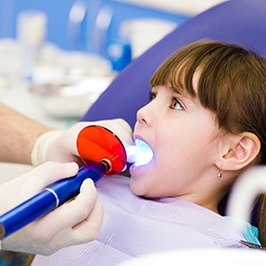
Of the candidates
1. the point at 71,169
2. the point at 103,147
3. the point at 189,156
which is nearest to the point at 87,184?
the point at 71,169

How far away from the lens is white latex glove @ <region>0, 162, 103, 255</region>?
0.82m

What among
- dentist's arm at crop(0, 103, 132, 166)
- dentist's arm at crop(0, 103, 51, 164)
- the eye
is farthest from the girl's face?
dentist's arm at crop(0, 103, 51, 164)

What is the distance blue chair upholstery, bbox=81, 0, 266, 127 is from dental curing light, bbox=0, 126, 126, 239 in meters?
0.25

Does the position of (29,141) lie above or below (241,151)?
below

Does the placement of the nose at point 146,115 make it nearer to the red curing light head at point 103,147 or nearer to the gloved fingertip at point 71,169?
the red curing light head at point 103,147

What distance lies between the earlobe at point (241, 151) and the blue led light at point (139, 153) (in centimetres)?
14

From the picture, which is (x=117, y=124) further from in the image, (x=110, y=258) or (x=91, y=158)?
(x=110, y=258)

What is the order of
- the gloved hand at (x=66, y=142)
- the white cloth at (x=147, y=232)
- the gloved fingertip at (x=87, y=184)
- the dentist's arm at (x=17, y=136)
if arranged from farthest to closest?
the dentist's arm at (x=17, y=136), the gloved hand at (x=66, y=142), the white cloth at (x=147, y=232), the gloved fingertip at (x=87, y=184)

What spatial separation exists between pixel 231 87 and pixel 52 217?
1.32ft

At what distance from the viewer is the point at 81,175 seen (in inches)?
36.5

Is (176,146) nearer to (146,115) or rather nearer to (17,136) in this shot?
(146,115)

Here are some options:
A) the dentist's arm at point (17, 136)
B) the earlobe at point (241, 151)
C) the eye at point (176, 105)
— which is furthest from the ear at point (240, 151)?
the dentist's arm at point (17, 136)

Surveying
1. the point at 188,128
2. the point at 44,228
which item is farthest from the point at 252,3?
the point at 44,228

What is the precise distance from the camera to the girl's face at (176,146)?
1.08 meters
